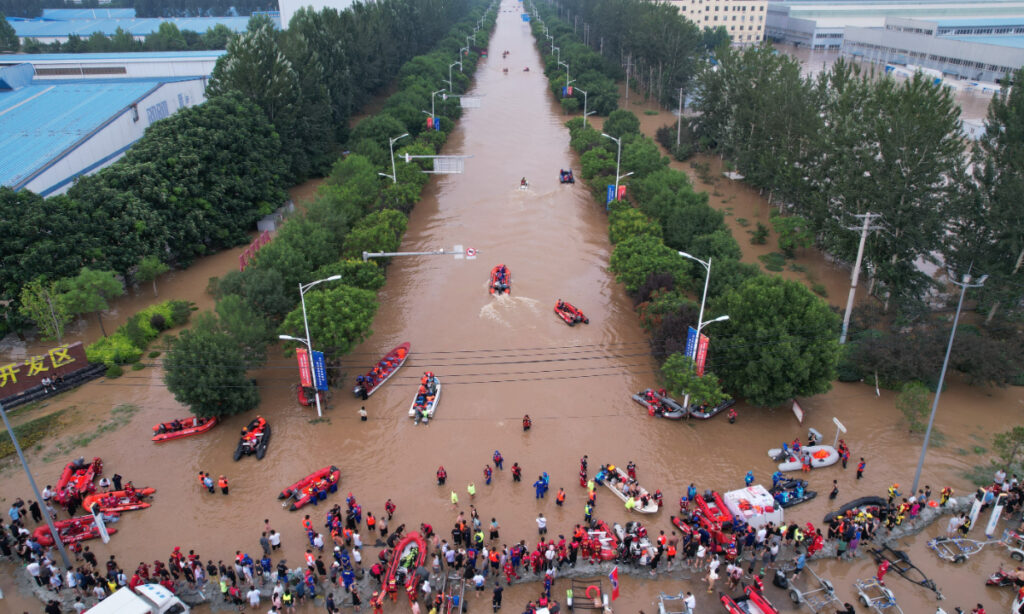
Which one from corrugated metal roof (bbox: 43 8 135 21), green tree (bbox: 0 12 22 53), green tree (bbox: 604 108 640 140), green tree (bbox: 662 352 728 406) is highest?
corrugated metal roof (bbox: 43 8 135 21)

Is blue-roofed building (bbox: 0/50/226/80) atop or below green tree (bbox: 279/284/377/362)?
atop

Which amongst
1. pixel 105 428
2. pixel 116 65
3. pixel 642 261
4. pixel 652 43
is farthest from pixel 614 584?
pixel 652 43

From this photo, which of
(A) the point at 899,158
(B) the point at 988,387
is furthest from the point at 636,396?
(A) the point at 899,158

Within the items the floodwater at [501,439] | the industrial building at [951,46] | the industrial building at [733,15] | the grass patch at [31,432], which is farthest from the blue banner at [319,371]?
the industrial building at [733,15]

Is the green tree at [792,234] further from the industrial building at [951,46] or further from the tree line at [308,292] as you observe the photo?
the industrial building at [951,46]

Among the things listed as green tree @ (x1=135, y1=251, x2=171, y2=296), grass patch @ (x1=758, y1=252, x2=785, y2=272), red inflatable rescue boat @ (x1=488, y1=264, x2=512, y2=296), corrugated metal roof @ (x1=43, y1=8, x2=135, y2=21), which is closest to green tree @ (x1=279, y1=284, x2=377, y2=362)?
red inflatable rescue boat @ (x1=488, y1=264, x2=512, y2=296)

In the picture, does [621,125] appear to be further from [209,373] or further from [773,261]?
[209,373]

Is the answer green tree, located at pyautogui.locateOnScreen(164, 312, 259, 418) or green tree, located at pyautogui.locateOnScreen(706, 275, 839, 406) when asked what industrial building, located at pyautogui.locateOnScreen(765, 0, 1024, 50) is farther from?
green tree, located at pyautogui.locateOnScreen(164, 312, 259, 418)
